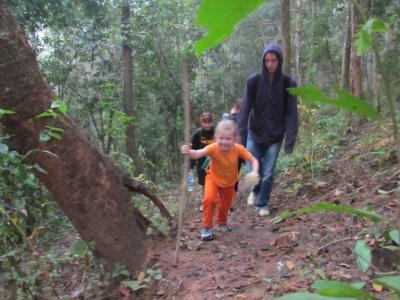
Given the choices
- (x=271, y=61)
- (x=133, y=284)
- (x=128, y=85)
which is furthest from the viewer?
(x=128, y=85)

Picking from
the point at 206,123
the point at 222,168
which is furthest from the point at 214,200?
the point at 206,123

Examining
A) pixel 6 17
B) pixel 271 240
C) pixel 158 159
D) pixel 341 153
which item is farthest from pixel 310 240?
pixel 158 159

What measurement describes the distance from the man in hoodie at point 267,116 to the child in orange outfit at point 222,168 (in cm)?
63

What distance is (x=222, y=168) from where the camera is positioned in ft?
17.2

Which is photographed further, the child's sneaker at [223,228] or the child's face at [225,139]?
the child's sneaker at [223,228]

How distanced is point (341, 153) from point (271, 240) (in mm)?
3631

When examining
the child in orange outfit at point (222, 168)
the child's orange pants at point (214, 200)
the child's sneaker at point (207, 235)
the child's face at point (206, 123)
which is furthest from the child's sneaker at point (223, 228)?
the child's face at point (206, 123)

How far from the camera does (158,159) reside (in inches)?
953

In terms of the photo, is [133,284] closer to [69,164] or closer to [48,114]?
[69,164]

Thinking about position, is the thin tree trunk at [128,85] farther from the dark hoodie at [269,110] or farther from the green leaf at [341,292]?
the green leaf at [341,292]

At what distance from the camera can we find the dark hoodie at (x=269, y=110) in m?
5.67

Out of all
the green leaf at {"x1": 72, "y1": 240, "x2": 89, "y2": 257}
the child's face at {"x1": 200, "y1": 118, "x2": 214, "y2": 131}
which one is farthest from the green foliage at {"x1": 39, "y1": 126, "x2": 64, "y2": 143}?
the child's face at {"x1": 200, "y1": 118, "x2": 214, "y2": 131}

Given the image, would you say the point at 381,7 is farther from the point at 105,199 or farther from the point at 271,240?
the point at 105,199

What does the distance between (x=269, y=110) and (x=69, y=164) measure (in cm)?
271
